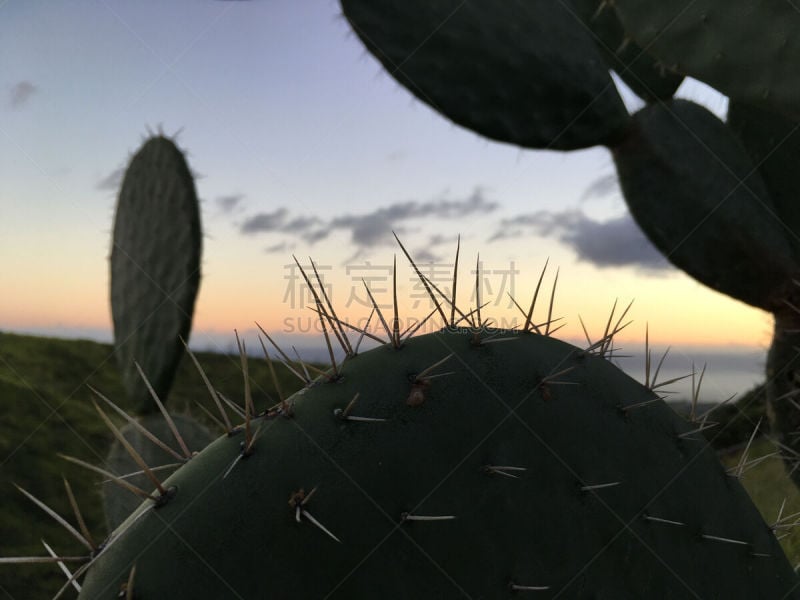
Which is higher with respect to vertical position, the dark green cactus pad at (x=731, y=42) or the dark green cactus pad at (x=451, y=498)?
the dark green cactus pad at (x=731, y=42)

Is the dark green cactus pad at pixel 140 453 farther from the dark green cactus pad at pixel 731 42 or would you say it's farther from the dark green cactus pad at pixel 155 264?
the dark green cactus pad at pixel 731 42

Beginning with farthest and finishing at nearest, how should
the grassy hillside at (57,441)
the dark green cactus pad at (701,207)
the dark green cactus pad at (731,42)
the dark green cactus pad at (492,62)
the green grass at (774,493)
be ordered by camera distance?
the grassy hillside at (57,441) < the green grass at (774,493) < the dark green cactus pad at (701,207) < the dark green cactus pad at (492,62) < the dark green cactus pad at (731,42)

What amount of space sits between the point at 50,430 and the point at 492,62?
13.1 feet

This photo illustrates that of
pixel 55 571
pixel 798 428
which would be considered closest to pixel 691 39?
pixel 798 428

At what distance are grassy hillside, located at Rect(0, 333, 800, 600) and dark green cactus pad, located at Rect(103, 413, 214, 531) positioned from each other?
2.8 inches

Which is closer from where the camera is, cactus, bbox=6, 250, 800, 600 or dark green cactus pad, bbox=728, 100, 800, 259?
cactus, bbox=6, 250, 800, 600

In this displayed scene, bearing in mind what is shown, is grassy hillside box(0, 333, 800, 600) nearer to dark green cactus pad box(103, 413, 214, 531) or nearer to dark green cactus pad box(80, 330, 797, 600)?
dark green cactus pad box(103, 413, 214, 531)

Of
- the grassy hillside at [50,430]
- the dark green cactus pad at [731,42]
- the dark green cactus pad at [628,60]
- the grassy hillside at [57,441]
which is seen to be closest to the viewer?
the dark green cactus pad at [731,42]

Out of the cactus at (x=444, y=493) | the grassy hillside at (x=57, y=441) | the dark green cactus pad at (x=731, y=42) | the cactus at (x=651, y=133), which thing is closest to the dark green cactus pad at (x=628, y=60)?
the cactus at (x=651, y=133)

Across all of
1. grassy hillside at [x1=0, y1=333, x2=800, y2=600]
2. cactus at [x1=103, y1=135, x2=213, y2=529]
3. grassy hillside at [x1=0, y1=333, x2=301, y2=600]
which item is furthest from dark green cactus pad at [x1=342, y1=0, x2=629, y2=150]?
grassy hillside at [x1=0, y1=333, x2=301, y2=600]

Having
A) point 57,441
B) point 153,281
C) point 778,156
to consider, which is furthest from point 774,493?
point 57,441

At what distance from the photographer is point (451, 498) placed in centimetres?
68

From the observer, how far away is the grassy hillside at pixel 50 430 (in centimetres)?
362

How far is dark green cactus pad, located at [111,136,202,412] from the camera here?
2.17 m
